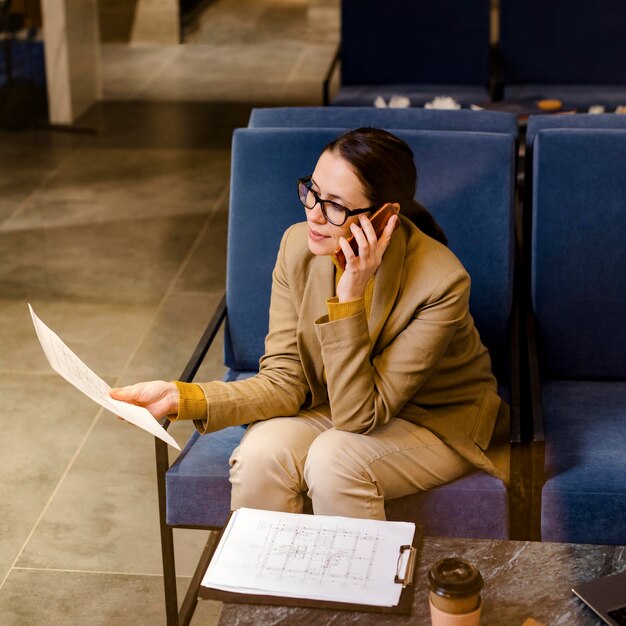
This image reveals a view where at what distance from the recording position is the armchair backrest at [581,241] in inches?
107

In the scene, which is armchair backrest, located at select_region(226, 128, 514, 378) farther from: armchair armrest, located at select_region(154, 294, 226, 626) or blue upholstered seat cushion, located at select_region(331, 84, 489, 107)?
blue upholstered seat cushion, located at select_region(331, 84, 489, 107)

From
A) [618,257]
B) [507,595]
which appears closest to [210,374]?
[618,257]

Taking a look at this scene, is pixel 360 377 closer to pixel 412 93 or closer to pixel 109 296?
pixel 109 296

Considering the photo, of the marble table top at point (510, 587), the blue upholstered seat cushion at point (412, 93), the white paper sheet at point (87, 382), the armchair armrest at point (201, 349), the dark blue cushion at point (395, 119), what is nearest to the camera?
the marble table top at point (510, 587)

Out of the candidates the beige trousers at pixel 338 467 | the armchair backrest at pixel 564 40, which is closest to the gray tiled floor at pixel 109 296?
the beige trousers at pixel 338 467

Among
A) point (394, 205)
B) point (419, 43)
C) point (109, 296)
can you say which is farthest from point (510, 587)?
point (419, 43)

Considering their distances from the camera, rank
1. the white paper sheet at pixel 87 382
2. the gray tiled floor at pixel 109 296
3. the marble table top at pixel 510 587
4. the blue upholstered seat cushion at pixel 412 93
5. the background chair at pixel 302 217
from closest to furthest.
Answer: the marble table top at pixel 510 587 → the white paper sheet at pixel 87 382 → the background chair at pixel 302 217 → the gray tiled floor at pixel 109 296 → the blue upholstered seat cushion at pixel 412 93

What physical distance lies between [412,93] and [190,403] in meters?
3.75

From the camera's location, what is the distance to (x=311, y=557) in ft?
5.99

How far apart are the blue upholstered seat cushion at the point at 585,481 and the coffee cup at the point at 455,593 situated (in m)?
0.71

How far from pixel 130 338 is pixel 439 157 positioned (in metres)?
1.80

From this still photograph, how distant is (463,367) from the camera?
2375 millimetres

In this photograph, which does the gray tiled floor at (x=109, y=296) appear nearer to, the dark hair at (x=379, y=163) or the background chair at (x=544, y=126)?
the dark hair at (x=379, y=163)

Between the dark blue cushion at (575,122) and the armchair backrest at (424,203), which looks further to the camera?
the dark blue cushion at (575,122)
